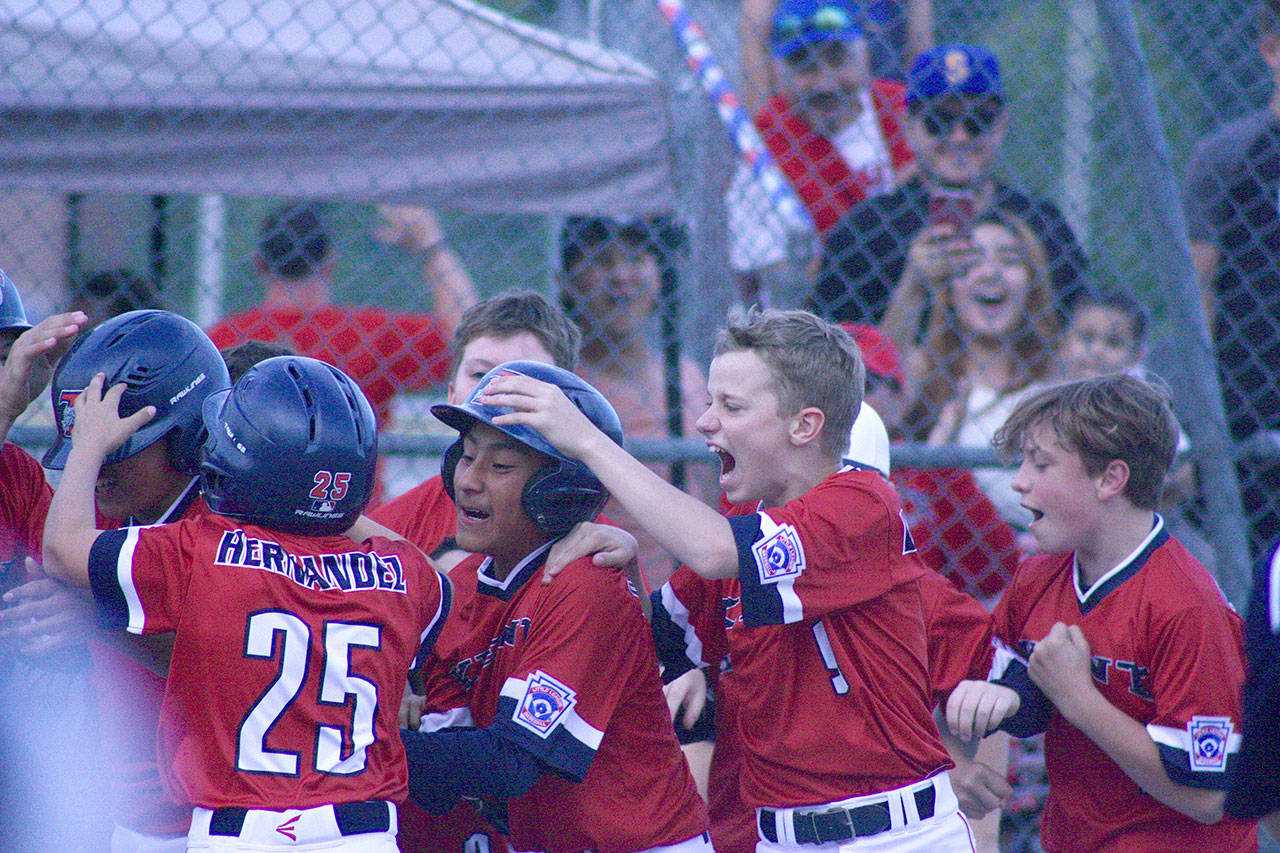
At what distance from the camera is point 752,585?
2443mm

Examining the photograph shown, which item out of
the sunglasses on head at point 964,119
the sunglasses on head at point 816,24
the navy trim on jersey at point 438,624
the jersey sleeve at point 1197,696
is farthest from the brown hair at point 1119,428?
the sunglasses on head at point 816,24

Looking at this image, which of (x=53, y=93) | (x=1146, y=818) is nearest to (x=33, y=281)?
(x=53, y=93)

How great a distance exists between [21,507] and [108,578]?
0.81 metres

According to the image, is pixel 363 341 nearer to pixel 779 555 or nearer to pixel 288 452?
pixel 288 452

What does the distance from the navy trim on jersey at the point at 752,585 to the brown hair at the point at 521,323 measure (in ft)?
3.19

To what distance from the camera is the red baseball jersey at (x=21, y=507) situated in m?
2.82

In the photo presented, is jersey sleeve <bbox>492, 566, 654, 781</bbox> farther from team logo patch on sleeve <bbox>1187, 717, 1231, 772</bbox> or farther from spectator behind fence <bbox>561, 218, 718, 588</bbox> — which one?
spectator behind fence <bbox>561, 218, 718, 588</bbox>

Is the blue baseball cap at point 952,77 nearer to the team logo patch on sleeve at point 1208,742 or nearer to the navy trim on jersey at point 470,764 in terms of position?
the team logo patch on sleeve at point 1208,742

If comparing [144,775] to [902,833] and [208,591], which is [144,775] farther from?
[902,833]

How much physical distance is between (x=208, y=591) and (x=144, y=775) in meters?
0.60

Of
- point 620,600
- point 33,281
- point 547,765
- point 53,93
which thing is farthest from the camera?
point 33,281

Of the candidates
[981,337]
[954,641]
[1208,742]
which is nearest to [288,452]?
[954,641]

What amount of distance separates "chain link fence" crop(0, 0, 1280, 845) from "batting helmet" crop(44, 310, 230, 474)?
1.17 metres

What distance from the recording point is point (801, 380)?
267cm
